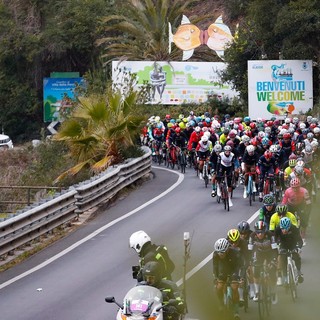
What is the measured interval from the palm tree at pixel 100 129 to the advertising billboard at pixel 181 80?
2361cm

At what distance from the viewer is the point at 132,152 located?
96.3ft

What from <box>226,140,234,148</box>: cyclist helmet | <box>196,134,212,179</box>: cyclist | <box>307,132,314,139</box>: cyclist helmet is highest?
<box>307,132,314,139</box>: cyclist helmet

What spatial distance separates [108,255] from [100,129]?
350 inches

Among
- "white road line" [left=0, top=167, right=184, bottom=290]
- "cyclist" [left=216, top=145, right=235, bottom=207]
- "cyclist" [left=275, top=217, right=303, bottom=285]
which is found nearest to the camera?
"cyclist" [left=275, top=217, right=303, bottom=285]

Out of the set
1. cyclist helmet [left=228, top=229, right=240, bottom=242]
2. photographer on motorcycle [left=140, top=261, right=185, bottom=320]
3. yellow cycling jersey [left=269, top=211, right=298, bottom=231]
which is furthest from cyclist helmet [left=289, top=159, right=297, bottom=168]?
photographer on motorcycle [left=140, top=261, right=185, bottom=320]

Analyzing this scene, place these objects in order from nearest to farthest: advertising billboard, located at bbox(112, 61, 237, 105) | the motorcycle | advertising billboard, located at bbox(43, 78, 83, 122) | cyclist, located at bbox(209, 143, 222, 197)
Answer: the motorcycle < cyclist, located at bbox(209, 143, 222, 197) < advertising billboard, located at bbox(112, 61, 237, 105) < advertising billboard, located at bbox(43, 78, 83, 122)

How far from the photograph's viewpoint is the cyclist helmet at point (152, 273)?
380 inches

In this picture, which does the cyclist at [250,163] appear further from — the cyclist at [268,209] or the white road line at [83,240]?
the cyclist at [268,209]

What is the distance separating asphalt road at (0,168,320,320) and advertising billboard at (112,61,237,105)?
23399 mm

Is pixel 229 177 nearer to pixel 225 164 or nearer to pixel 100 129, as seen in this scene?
pixel 225 164

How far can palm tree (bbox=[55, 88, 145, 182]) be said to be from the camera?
26.6 metres

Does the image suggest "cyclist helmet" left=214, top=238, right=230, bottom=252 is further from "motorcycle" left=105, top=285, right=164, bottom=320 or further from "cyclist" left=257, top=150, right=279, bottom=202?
"cyclist" left=257, top=150, right=279, bottom=202

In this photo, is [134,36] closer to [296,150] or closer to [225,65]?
[225,65]

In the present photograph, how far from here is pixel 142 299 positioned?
30.5 feet
